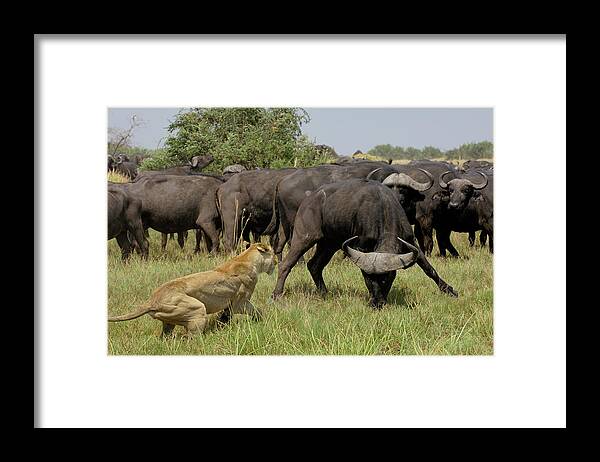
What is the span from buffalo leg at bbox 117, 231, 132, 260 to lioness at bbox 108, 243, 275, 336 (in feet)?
6.03

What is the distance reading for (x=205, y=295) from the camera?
6.21 m

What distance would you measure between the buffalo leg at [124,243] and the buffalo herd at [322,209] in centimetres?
2

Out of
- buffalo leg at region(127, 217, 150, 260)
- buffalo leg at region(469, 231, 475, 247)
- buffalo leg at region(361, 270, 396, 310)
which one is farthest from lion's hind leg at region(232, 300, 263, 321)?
buffalo leg at region(469, 231, 475, 247)

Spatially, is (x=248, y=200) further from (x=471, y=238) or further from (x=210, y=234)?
(x=471, y=238)

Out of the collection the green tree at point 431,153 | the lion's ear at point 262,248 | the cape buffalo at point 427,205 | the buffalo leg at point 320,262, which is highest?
the green tree at point 431,153

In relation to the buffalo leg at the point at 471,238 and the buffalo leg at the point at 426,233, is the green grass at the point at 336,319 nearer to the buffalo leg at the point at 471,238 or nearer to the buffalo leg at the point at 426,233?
the buffalo leg at the point at 471,238

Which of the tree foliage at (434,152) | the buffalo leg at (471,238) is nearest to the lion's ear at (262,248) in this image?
the tree foliage at (434,152)

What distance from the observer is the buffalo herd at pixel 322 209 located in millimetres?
7277

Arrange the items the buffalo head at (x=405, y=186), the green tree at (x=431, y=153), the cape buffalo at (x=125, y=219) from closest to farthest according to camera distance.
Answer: the green tree at (x=431, y=153) → the cape buffalo at (x=125, y=219) → the buffalo head at (x=405, y=186)

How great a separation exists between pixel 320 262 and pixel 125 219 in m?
3.07
